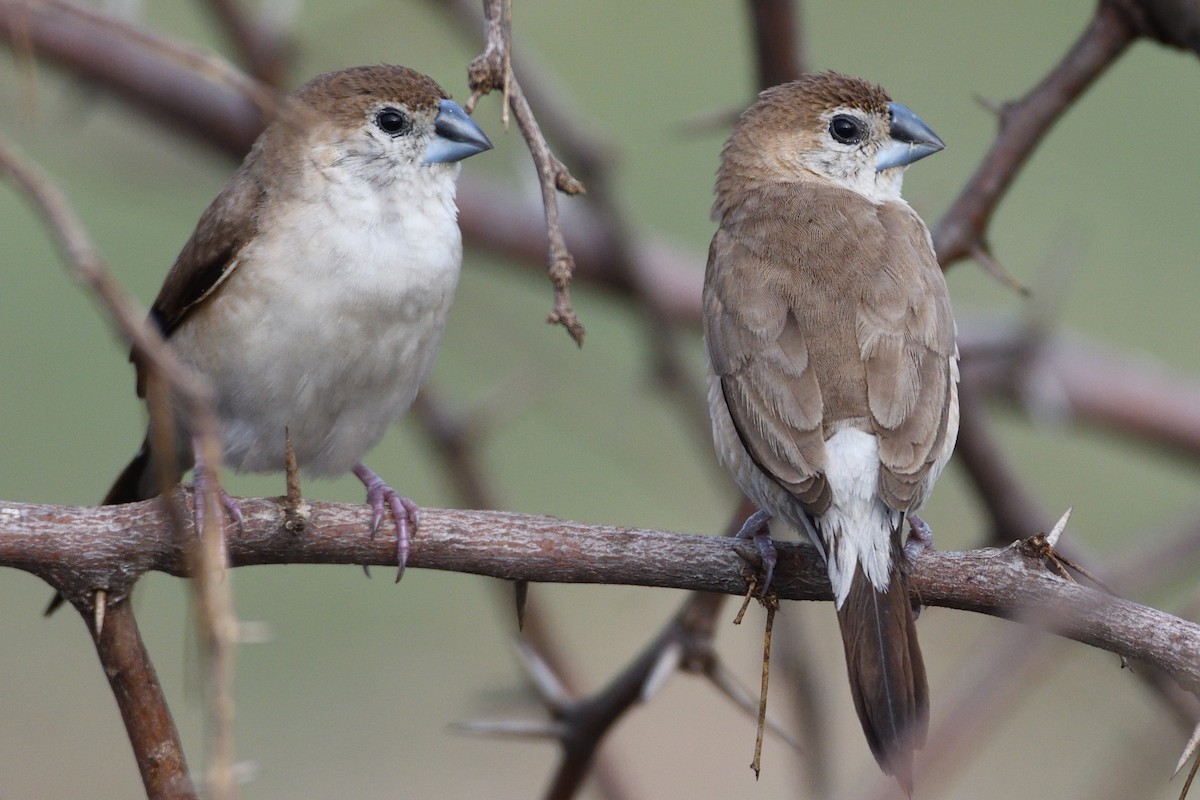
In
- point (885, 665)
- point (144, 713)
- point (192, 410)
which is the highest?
point (192, 410)

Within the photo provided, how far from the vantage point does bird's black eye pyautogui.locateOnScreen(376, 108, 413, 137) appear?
4.00 m

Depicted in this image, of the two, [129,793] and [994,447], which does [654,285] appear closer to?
[994,447]

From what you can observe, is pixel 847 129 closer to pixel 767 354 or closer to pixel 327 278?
pixel 767 354

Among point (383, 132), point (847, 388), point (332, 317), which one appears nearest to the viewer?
point (847, 388)

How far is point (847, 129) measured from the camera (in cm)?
419

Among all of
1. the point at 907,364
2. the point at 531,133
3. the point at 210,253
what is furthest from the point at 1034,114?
the point at 210,253

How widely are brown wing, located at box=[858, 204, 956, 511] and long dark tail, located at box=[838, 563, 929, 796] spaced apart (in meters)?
0.32

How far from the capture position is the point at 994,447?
422cm

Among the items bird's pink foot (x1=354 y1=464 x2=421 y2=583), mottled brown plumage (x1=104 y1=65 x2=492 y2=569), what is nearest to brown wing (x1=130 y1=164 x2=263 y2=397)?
mottled brown plumage (x1=104 y1=65 x2=492 y2=569)

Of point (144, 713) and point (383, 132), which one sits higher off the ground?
point (383, 132)

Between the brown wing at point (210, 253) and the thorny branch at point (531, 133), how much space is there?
5.77ft

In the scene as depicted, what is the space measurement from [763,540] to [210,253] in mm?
1801

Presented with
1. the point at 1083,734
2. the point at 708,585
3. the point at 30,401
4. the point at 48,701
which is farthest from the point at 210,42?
the point at 708,585

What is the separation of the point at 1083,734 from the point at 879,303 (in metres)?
5.35
